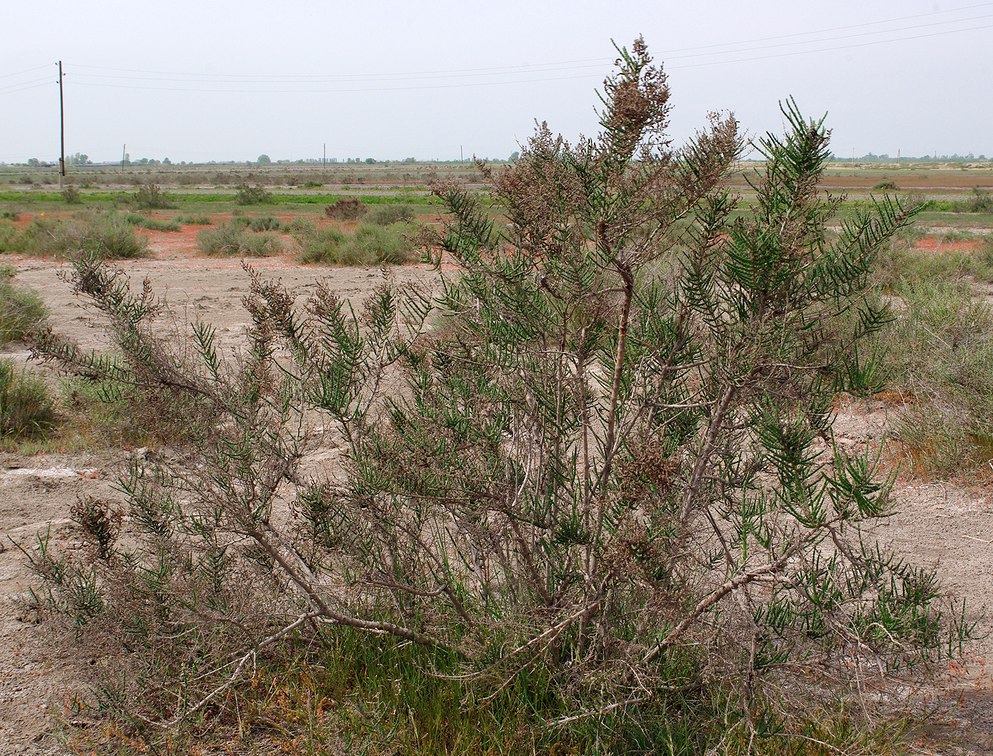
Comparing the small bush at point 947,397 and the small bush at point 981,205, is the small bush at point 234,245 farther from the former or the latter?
the small bush at point 981,205

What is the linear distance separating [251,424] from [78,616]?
1.15 m

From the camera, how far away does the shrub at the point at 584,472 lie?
7.53 feet

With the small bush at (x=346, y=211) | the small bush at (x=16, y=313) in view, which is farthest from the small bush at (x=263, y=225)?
the small bush at (x=16, y=313)

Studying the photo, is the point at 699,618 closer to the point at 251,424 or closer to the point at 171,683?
the point at 251,424

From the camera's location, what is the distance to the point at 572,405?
9.87 ft

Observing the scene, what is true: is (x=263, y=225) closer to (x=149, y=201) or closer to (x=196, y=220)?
(x=196, y=220)

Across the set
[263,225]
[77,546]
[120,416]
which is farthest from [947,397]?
[263,225]

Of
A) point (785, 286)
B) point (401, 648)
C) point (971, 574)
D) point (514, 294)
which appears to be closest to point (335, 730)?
point (401, 648)

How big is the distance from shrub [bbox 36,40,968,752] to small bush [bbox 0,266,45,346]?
26.2 feet

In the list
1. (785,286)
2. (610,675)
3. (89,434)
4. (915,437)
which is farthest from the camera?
(89,434)

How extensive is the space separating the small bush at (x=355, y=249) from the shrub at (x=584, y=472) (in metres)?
17.5

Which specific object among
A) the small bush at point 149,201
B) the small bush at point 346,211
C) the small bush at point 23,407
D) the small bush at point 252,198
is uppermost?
the small bush at point 252,198

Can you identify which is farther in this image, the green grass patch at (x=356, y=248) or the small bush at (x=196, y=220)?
the small bush at (x=196, y=220)

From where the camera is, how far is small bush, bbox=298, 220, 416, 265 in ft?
69.8
